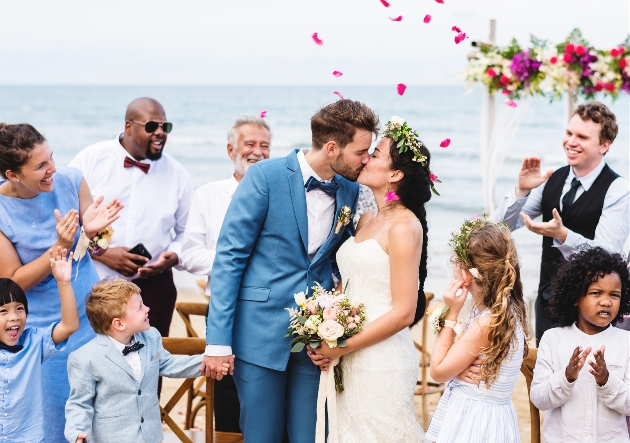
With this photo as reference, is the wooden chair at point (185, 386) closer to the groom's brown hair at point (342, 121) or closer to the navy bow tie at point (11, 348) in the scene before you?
the navy bow tie at point (11, 348)

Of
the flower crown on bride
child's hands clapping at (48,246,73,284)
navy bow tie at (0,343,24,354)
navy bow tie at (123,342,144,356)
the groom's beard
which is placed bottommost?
navy bow tie at (0,343,24,354)

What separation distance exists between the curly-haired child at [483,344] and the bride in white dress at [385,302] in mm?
216

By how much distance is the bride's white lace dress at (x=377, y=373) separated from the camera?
12.5 ft

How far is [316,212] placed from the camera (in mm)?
3973

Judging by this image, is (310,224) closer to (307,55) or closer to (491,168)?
(491,168)

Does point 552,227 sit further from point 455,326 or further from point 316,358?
point 316,358

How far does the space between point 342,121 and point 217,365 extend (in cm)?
138

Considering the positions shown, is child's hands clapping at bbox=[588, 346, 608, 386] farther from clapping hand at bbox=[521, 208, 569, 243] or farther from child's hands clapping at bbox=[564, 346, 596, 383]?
clapping hand at bbox=[521, 208, 569, 243]

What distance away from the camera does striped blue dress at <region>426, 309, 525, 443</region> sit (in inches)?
141

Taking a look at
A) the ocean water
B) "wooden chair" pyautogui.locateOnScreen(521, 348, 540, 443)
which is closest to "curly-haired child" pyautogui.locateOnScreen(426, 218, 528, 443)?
"wooden chair" pyautogui.locateOnScreen(521, 348, 540, 443)

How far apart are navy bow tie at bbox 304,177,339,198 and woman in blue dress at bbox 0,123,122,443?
1.22 metres

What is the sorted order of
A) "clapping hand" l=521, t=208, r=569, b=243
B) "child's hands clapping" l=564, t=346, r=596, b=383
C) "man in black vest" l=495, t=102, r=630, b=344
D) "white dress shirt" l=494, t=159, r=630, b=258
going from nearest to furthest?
1. "child's hands clapping" l=564, t=346, r=596, b=383
2. "clapping hand" l=521, t=208, r=569, b=243
3. "white dress shirt" l=494, t=159, r=630, b=258
4. "man in black vest" l=495, t=102, r=630, b=344

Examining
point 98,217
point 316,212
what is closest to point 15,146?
point 98,217

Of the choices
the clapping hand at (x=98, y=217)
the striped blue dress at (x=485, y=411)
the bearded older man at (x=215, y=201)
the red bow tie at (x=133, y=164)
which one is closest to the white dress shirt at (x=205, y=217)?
the bearded older man at (x=215, y=201)
